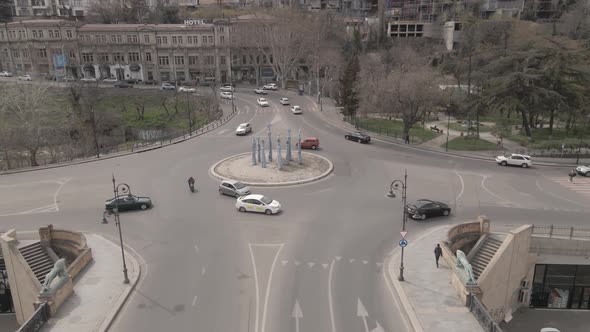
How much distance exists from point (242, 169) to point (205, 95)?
1785 inches

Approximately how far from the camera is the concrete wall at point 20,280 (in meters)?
23.7

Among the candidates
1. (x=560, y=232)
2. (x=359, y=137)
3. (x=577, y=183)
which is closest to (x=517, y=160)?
(x=577, y=183)

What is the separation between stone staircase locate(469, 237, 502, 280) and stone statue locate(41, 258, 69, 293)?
22.3 m

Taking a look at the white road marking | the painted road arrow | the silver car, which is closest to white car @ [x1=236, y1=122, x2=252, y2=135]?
the silver car

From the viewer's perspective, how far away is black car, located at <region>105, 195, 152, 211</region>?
32.6m

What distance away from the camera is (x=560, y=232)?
1119 inches

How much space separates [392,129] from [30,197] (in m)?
44.0

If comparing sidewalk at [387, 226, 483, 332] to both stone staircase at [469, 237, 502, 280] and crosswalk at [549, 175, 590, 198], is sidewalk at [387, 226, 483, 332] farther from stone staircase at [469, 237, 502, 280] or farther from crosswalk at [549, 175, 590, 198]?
crosswalk at [549, 175, 590, 198]

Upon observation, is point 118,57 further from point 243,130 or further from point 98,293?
point 98,293

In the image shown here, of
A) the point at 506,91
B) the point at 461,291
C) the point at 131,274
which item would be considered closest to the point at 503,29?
the point at 506,91

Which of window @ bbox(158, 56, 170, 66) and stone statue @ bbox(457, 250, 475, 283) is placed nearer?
stone statue @ bbox(457, 250, 475, 283)

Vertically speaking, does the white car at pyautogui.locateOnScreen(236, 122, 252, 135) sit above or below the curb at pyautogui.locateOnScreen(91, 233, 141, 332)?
above

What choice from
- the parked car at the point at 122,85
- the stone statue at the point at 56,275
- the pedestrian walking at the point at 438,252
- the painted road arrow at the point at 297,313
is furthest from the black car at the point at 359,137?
the parked car at the point at 122,85

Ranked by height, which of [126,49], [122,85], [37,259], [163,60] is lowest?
[37,259]
